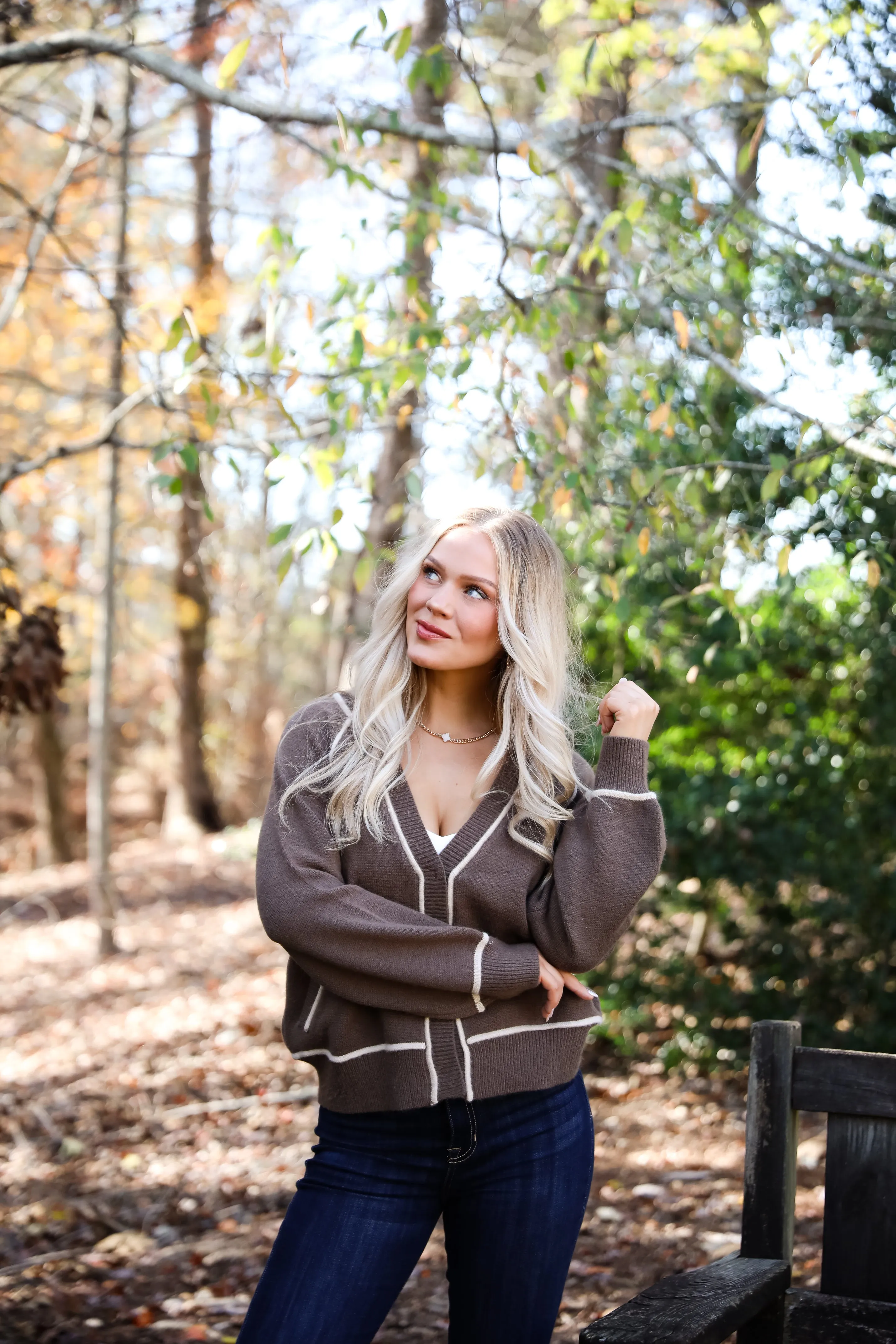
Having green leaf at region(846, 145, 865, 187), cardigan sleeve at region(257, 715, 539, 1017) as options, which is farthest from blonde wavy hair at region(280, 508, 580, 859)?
green leaf at region(846, 145, 865, 187)

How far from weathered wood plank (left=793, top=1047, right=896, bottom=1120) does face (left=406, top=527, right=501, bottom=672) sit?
1006 mm

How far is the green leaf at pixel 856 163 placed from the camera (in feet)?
10.6

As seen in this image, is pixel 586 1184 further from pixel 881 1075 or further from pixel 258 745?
pixel 258 745

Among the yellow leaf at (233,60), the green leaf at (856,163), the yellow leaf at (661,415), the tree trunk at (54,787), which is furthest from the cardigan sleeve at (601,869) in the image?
the tree trunk at (54,787)

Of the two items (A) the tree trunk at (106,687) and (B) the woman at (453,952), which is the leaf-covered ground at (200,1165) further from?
(B) the woman at (453,952)

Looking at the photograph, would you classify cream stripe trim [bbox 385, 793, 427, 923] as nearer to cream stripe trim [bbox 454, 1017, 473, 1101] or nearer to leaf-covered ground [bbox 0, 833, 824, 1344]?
cream stripe trim [bbox 454, 1017, 473, 1101]

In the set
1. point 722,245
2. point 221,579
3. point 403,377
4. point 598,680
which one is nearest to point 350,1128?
point 403,377

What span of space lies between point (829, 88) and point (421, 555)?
10.7 ft

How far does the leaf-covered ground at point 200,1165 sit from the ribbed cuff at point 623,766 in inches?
87.9

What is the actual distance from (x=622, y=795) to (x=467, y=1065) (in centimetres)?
58

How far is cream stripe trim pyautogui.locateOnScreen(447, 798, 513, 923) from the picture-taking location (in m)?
2.18

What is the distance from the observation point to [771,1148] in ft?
7.20

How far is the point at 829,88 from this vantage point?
4477 mm

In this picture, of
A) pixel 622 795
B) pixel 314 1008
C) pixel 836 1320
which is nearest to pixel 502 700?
pixel 622 795
